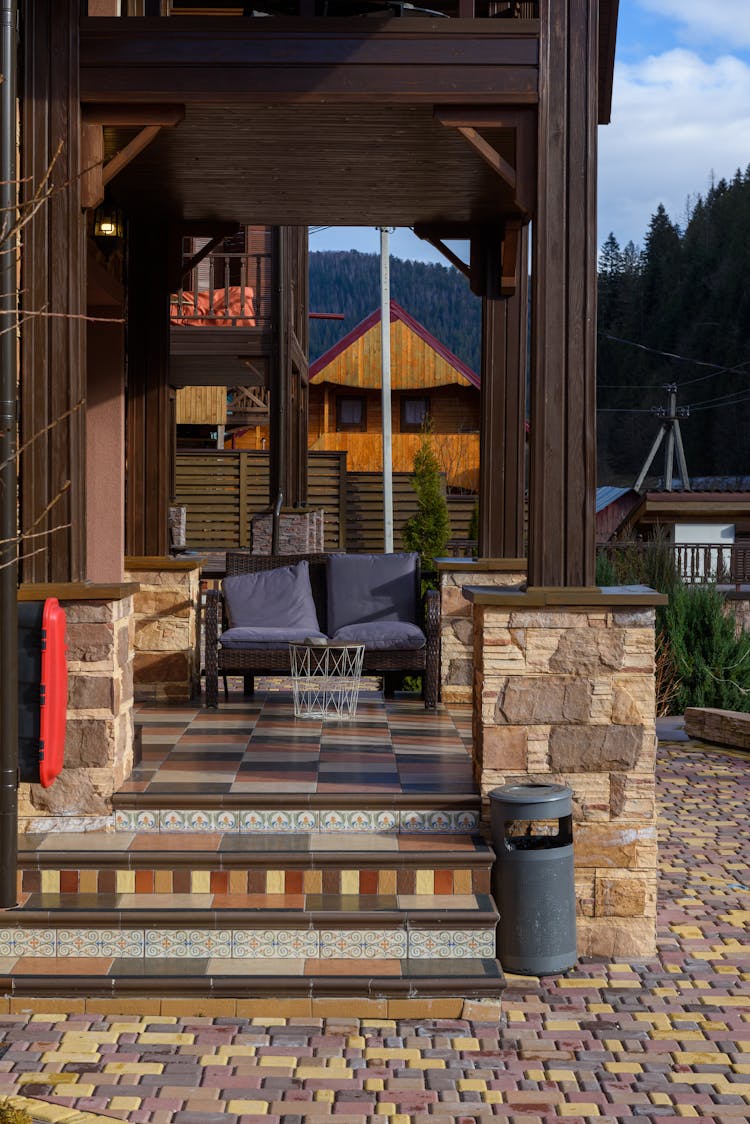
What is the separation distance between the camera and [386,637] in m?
7.82

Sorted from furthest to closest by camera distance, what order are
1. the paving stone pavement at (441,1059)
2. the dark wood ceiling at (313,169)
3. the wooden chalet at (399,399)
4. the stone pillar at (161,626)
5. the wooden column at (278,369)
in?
the wooden chalet at (399,399) < the wooden column at (278,369) < the stone pillar at (161,626) < the dark wood ceiling at (313,169) < the paving stone pavement at (441,1059)

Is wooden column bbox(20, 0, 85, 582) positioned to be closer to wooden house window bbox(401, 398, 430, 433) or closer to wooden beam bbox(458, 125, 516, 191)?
wooden beam bbox(458, 125, 516, 191)

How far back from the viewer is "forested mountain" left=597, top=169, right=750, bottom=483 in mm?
57156

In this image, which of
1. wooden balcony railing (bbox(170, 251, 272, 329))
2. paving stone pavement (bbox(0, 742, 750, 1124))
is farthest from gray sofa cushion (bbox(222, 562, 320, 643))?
wooden balcony railing (bbox(170, 251, 272, 329))

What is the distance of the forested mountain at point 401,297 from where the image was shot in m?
85.9

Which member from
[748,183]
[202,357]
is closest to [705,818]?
[202,357]

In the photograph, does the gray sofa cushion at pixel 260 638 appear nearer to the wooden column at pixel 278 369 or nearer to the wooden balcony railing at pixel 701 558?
the wooden balcony railing at pixel 701 558

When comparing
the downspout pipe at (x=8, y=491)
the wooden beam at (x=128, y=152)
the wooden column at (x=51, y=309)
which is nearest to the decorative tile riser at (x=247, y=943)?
the downspout pipe at (x=8, y=491)

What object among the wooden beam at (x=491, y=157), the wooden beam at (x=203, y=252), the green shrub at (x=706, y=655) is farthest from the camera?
the green shrub at (x=706, y=655)

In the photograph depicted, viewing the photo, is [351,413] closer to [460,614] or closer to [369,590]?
[369,590]

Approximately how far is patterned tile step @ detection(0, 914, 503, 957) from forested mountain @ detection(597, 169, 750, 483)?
51.3 m

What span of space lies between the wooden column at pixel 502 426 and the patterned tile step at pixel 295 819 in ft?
10.8

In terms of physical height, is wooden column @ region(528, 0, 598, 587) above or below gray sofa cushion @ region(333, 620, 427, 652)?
above

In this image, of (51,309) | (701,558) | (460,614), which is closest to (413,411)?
(701,558)
